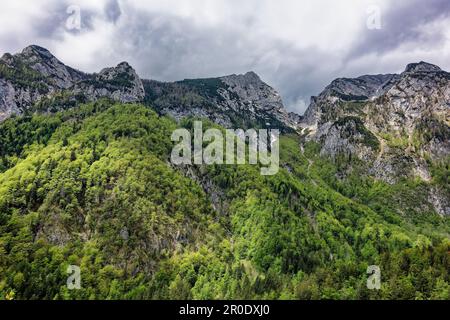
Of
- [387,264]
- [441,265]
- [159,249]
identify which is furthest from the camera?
[159,249]

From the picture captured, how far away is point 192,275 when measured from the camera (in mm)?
160625

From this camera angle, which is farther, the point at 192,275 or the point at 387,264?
the point at 192,275

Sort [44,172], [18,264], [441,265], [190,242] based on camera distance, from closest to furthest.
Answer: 1. [441,265]
2. [18,264]
3. [190,242]
4. [44,172]

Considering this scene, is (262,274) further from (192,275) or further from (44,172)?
(44,172)

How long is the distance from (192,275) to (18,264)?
66.0 metres

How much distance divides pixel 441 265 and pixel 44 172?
180957 mm

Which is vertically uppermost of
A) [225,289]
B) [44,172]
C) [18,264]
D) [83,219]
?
[44,172]

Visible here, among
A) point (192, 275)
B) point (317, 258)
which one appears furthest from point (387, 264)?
point (192, 275)

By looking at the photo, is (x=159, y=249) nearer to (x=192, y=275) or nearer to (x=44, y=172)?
(x=192, y=275)

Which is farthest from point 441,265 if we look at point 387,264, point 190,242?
point 190,242

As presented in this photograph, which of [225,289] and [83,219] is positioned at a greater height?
[83,219]
